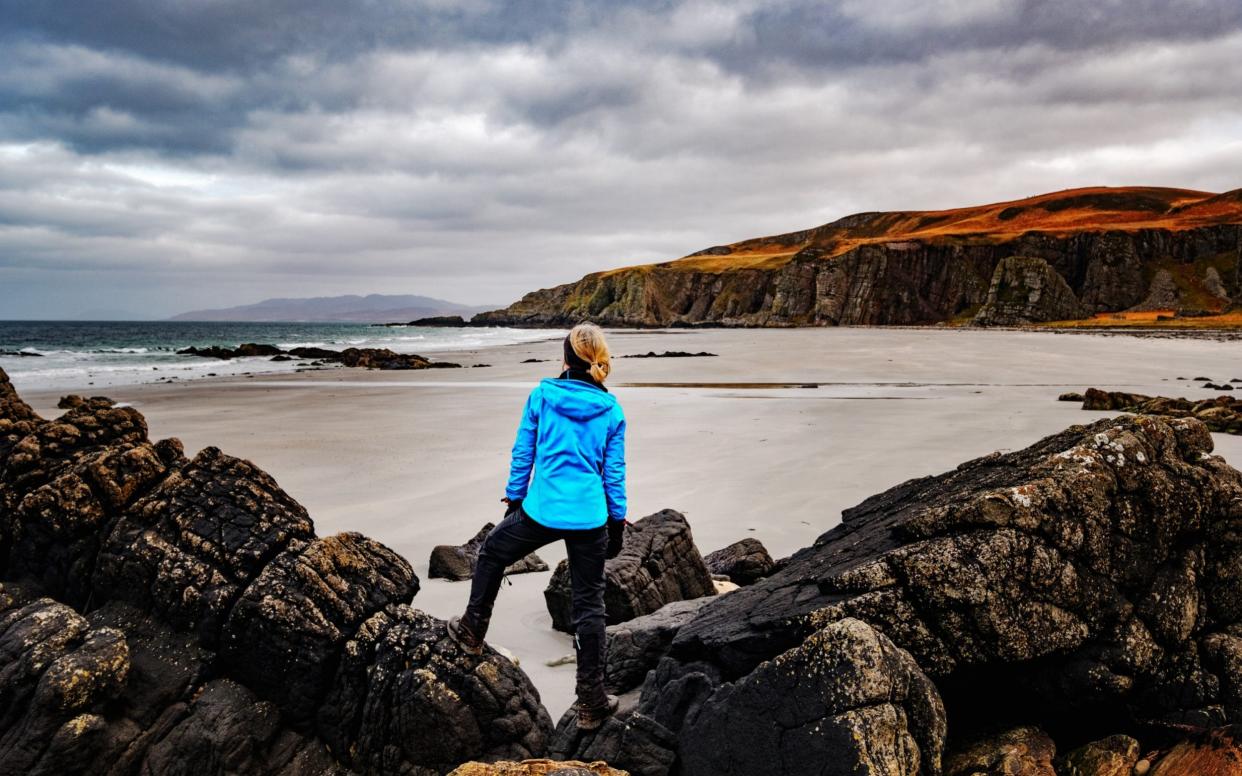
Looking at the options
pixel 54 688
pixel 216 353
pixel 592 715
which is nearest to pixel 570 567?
pixel 592 715

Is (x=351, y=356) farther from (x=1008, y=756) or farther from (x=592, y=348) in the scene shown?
(x=1008, y=756)

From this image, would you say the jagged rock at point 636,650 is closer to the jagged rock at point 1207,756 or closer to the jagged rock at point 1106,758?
the jagged rock at point 1106,758

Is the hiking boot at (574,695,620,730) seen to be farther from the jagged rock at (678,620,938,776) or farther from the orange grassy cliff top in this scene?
the orange grassy cliff top

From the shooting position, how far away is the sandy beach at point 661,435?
9.62 m

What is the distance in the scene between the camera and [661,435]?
54.2 ft

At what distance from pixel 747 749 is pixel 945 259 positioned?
128 metres

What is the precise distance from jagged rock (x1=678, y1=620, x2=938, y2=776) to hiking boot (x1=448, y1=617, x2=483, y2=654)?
155 centimetres

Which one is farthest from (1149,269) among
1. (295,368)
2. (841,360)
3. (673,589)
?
(673,589)

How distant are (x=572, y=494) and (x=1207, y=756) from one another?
3.67m

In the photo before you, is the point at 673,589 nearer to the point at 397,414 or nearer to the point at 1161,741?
the point at 1161,741

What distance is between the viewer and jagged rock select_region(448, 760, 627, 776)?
3.78 m

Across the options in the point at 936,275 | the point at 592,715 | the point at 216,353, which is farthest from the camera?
the point at 936,275

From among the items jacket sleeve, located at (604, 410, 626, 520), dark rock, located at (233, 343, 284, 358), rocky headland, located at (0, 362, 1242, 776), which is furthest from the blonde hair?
dark rock, located at (233, 343, 284, 358)

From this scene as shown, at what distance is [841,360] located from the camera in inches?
1539
